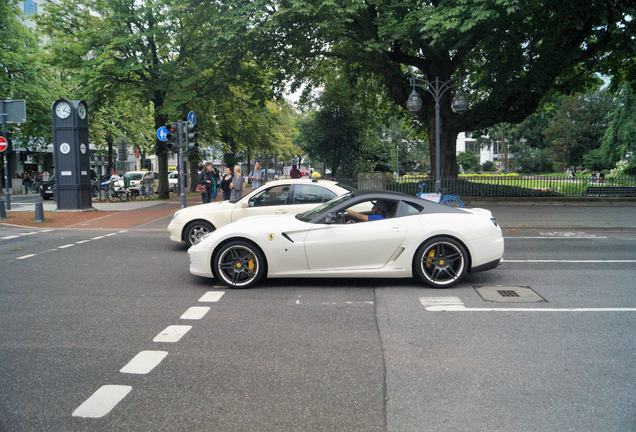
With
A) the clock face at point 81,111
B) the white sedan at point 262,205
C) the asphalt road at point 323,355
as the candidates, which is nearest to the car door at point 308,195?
the white sedan at point 262,205

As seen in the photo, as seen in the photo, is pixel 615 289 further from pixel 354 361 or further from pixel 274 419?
pixel 274 419

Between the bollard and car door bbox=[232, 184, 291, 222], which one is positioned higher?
car door bbox=[232, 184, 291, 222]

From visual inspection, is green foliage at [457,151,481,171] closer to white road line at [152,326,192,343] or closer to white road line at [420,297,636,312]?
white road line at [420,297,636,312]

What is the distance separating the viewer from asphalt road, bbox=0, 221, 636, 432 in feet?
11.5

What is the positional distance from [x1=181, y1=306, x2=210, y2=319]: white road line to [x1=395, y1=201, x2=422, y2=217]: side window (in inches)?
112

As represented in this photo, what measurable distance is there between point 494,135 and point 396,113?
186ft

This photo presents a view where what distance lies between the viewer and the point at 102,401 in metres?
3.74

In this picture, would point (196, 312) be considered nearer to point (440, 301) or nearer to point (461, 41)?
point (440, 301)

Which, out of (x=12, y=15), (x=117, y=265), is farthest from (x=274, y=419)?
(x=12, y=15)

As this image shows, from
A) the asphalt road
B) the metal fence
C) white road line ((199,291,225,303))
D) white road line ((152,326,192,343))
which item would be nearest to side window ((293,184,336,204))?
the asphalt road

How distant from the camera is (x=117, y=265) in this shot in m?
9.48

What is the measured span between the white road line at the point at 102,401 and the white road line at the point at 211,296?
2.71 meters

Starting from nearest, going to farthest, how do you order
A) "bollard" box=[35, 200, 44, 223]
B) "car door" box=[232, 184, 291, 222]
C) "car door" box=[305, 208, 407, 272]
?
"car door" box=[305, 208, 407, 272], "car door" box=[232, 184, 291, 222], "bollard" box=[35, 200, 44, 223]

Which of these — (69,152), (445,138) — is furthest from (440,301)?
(69,152)
